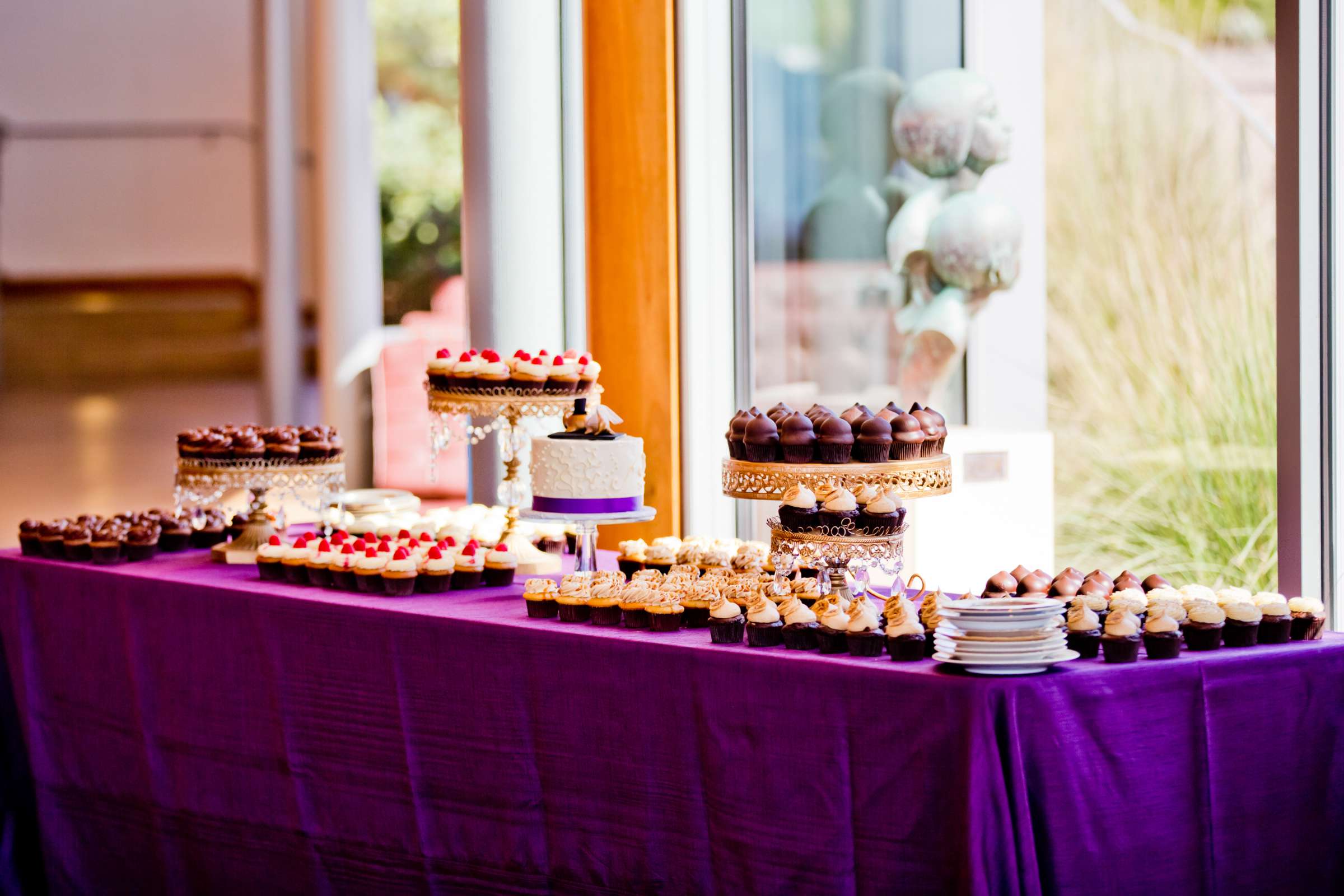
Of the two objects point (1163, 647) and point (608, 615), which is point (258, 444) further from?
point (1163, 647)

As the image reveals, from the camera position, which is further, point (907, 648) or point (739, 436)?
point (739, 436)

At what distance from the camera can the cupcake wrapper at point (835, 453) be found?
2.46 metres

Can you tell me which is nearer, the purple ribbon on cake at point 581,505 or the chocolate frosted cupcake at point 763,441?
the chocolate frosted cupcake at point 763,441

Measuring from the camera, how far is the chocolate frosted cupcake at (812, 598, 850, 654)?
2.23 metres

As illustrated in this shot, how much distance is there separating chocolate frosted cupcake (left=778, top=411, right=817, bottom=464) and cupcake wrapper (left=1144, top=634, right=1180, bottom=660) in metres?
0.65

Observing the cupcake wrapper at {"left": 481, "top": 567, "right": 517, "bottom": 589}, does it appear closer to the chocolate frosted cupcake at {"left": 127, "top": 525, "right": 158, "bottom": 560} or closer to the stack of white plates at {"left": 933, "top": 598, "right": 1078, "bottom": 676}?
the chocolate frosted cupcake at {"left": 127, "top": 525, "right": 158, "bottom": 560}

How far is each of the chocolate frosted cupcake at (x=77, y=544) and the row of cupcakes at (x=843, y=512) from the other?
1.78m

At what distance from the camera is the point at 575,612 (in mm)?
2549

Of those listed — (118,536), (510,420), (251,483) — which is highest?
(510,420)

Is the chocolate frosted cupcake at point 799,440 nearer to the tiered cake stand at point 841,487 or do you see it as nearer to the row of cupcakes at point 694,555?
the tiered cake stand at point 841,487

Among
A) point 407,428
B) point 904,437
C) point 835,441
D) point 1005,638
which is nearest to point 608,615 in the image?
point 835,441

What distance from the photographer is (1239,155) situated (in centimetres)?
523

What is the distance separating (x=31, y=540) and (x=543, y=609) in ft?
5.10

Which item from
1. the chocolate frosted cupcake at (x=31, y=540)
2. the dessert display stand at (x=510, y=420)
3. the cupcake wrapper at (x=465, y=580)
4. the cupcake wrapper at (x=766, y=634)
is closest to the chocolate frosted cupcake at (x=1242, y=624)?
the cupcake wrapper at (x=766, y=634)
